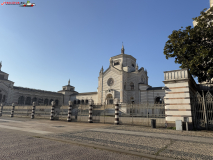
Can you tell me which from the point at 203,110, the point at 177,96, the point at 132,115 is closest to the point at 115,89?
the point at 132,115

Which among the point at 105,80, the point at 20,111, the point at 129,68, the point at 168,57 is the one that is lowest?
the point at 20,111

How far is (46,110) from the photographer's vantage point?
86.1 feet

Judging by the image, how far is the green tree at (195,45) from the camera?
11469 mm

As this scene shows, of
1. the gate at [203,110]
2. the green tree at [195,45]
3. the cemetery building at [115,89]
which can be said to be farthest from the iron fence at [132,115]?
the cemetery building at [115,89]

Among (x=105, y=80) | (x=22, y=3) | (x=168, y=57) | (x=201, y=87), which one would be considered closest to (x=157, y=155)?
(x=168, y=57)

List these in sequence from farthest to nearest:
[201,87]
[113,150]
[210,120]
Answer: [201,87]
[210,120]
[113,150]

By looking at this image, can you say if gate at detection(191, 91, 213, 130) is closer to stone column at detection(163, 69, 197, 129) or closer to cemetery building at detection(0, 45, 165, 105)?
stone column at detection(163, 69, 197, 129)

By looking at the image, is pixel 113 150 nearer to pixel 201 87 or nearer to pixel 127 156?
Answer: pixel 127 156

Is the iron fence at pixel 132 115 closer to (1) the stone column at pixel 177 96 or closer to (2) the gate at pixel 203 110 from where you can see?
(1) the stone column at pixel 177 96

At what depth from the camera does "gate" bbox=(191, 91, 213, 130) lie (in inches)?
454

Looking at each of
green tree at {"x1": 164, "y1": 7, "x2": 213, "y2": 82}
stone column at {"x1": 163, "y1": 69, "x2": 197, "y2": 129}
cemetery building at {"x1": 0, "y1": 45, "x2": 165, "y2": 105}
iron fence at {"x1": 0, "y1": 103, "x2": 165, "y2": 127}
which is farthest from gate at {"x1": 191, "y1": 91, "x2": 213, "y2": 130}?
cemetery building at {"x1": 0, "y1": 45, "x2": 165, "y2": 105}

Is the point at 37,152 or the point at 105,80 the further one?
the point at 105,80

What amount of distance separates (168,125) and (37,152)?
10.8m

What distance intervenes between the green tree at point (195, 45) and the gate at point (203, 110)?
6.13 ft
